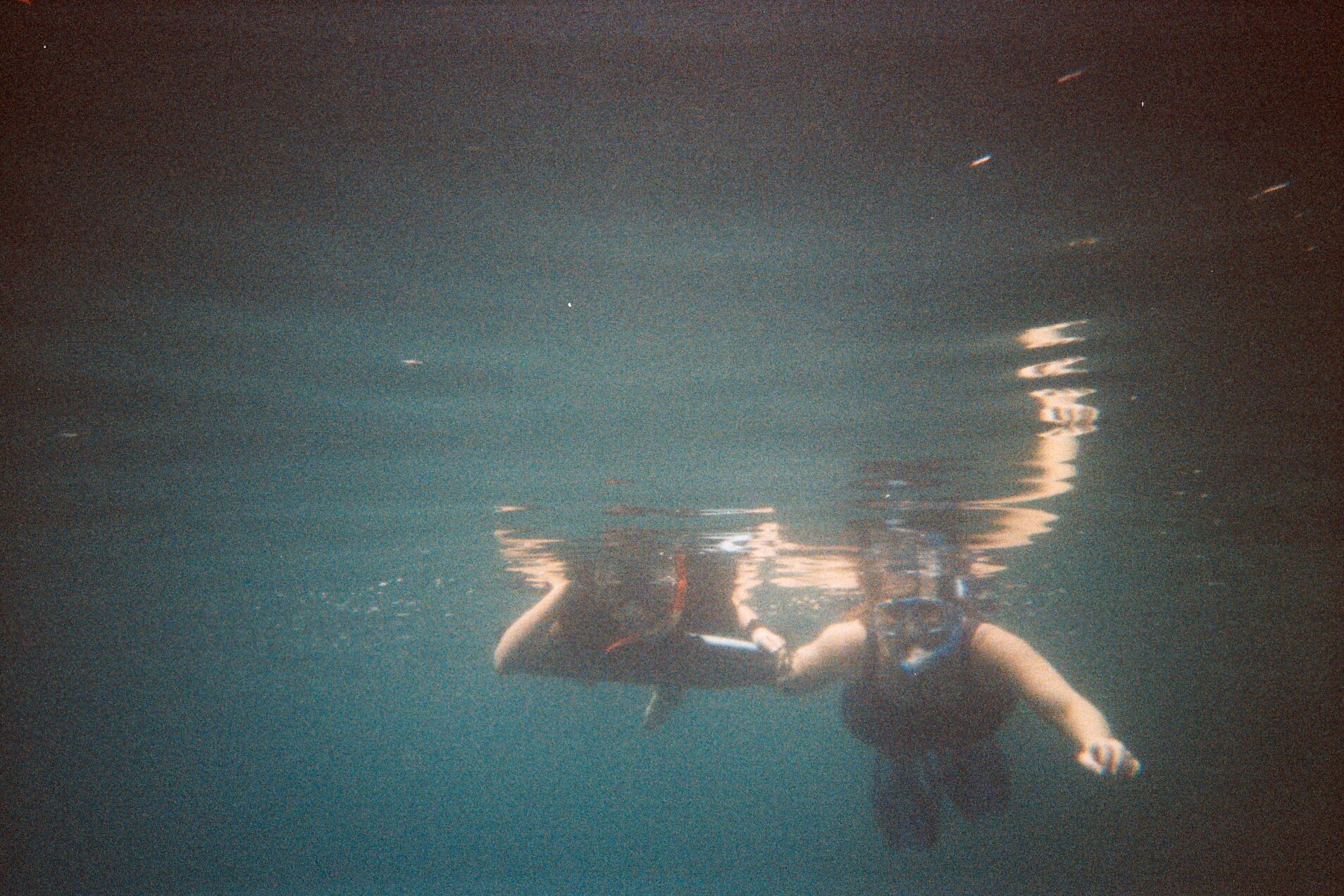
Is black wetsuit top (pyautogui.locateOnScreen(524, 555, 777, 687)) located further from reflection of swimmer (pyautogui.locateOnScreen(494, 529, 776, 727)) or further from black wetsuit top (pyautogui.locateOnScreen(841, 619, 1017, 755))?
black wetsuit top (pyautogui.locateOnScreen(841, 619, 1017, 755))

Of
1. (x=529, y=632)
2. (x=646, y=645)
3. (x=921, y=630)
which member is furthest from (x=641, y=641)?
(x=921, y=630)

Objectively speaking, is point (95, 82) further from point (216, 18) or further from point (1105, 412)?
point (1105, 412)

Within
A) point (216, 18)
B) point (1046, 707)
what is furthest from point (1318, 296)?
point (216, 18)

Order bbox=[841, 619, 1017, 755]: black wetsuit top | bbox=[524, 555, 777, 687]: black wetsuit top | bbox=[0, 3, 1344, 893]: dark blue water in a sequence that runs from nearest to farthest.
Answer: bbox=[0, 3, 1344, 893]: dark blue water → bbox=[841, 619, 1017, 755]: black wetsuit top → bbox=[524, 555, 777, 687]: black wetsuit top

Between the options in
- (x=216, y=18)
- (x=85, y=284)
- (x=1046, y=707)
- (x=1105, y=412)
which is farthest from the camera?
(x=1105, y=412)

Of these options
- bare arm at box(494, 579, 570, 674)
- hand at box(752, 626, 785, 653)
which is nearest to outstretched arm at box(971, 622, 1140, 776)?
hand at box(752, 626, 785, 653)

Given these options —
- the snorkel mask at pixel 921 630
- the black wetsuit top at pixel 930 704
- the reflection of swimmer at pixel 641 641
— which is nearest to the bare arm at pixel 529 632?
the reflection of swimmer at pixel 641 641

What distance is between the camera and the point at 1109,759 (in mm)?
A: 5316

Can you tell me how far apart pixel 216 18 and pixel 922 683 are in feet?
30.0

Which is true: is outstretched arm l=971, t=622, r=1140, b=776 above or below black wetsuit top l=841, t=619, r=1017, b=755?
above

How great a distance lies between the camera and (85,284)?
288 inches

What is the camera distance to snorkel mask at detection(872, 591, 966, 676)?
325 inches

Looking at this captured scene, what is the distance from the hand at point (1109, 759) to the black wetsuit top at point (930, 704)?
8.45 feet

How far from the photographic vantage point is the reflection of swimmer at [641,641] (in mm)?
8898
